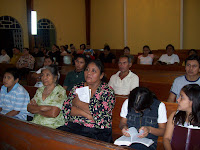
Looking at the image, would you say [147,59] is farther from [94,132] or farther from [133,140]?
[133,140]

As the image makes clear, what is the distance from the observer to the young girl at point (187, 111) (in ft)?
5.92

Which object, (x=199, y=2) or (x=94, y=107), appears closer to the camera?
(x=94, y=107)

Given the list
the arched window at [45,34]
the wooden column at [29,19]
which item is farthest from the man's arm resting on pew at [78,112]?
the arched window at [45,34]

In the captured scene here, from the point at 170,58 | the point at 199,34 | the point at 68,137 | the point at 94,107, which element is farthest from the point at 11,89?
the point at 199,34

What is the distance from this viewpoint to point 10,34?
11.2 meters

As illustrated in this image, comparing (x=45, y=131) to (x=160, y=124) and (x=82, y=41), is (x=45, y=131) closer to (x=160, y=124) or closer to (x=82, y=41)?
(x=160, y=124)

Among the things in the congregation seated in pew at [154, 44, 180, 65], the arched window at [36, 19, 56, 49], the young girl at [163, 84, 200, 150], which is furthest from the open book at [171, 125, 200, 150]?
the arched window at [36, 19, 56, 49]

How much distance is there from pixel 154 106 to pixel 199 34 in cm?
852

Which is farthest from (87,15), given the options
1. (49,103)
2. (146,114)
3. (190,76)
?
(146,114)

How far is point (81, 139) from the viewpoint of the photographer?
153cm

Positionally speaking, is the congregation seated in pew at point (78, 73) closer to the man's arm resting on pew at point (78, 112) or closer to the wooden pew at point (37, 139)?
the man's arm resting on pew at point (78, 112)

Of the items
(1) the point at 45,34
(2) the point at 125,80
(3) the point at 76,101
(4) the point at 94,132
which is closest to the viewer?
(4) the point at 94,132

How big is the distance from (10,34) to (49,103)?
966 cm

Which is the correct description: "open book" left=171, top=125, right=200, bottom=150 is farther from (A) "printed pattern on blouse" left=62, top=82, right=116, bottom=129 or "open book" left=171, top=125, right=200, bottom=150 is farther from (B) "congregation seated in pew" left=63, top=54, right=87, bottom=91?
(B) "congregation seated in pew" left=63, top=54, right=87, bottom=91
